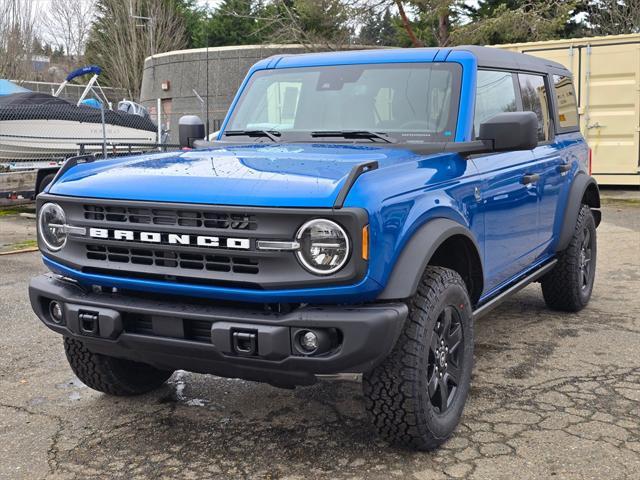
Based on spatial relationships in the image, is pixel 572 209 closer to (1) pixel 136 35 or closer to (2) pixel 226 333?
(2) pixel 226 333

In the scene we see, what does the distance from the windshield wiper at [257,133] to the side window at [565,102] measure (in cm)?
230

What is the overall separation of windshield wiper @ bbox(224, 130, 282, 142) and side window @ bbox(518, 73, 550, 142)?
168cm

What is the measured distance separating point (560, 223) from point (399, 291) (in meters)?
2.67

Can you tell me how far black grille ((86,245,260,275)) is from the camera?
10.1ft

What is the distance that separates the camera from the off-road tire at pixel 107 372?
400 centimetres

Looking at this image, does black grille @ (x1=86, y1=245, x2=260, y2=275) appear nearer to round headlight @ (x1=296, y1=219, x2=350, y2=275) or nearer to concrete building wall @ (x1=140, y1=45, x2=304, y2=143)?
round headlight @ (x1=296, y1=219, x2=350, y2=275)

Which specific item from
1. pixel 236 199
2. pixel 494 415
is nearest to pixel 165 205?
pixel 236 199

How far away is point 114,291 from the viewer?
344 centimetres

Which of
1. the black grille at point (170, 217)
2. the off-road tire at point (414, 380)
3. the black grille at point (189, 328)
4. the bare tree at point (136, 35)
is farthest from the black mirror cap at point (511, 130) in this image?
the bare tree at point (136, 35)

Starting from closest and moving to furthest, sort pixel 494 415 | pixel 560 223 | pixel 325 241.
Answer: pixel 325 241, pixel 494 415, pixel 560 223

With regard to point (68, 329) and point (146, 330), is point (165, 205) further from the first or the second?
point (68, 329)

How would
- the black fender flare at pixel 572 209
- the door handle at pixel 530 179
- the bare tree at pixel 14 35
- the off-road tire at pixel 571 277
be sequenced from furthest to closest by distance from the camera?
the bare tree at pixel 14 35 → the off-road tire at pixel 571 277 → the black fender flare at pixel 572 209 → the door handle at pixel 530 179

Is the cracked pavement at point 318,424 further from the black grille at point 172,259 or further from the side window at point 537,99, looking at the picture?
the side window at point 537,99

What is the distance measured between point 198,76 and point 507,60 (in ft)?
74.6
